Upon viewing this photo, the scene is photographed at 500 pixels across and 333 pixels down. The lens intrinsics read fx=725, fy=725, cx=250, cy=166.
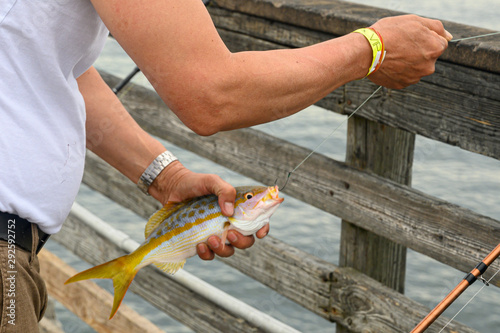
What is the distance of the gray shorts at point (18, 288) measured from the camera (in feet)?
4.99

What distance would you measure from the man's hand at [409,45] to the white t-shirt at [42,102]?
26.8 inches

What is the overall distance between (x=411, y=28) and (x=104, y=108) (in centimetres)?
88

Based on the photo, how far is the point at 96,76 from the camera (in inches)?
83.2

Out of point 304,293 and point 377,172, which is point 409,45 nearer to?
point 377,172

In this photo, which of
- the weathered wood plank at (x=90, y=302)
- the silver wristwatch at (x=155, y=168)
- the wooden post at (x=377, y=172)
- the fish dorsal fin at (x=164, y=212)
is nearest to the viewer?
the fish dorsal fin at (x=164, y=212)

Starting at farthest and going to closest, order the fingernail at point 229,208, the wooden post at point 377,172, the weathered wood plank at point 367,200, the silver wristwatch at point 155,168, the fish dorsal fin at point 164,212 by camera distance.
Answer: the wooden post at point 377,172 → the weathered wood plank at point 367,200 → the silver wristwatch at point 155,168 → the fish dorsal fin at point 164,212 → the fingernail at point 229,208

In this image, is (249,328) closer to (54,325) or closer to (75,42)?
(54,325)

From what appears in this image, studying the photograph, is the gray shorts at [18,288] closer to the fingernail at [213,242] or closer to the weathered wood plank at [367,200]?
the fingernail at [213,242]

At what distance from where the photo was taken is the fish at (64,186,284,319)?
1.92 metres

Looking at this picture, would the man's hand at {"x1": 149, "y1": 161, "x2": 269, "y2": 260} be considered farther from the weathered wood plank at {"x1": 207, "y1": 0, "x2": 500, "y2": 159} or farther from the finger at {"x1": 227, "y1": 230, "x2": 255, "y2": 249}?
the weathered wood plank at {"x1": 207, "y1": 0, "x2": 500, "y2": 159}

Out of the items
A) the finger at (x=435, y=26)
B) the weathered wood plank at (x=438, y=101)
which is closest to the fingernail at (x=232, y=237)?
the finger at (x=435, y=26)

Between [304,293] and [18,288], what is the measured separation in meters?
1.75

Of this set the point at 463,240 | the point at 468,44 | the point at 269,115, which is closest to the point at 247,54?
the point at 269,115

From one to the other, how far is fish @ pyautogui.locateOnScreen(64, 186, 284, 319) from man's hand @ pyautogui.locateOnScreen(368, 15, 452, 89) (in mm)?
439
